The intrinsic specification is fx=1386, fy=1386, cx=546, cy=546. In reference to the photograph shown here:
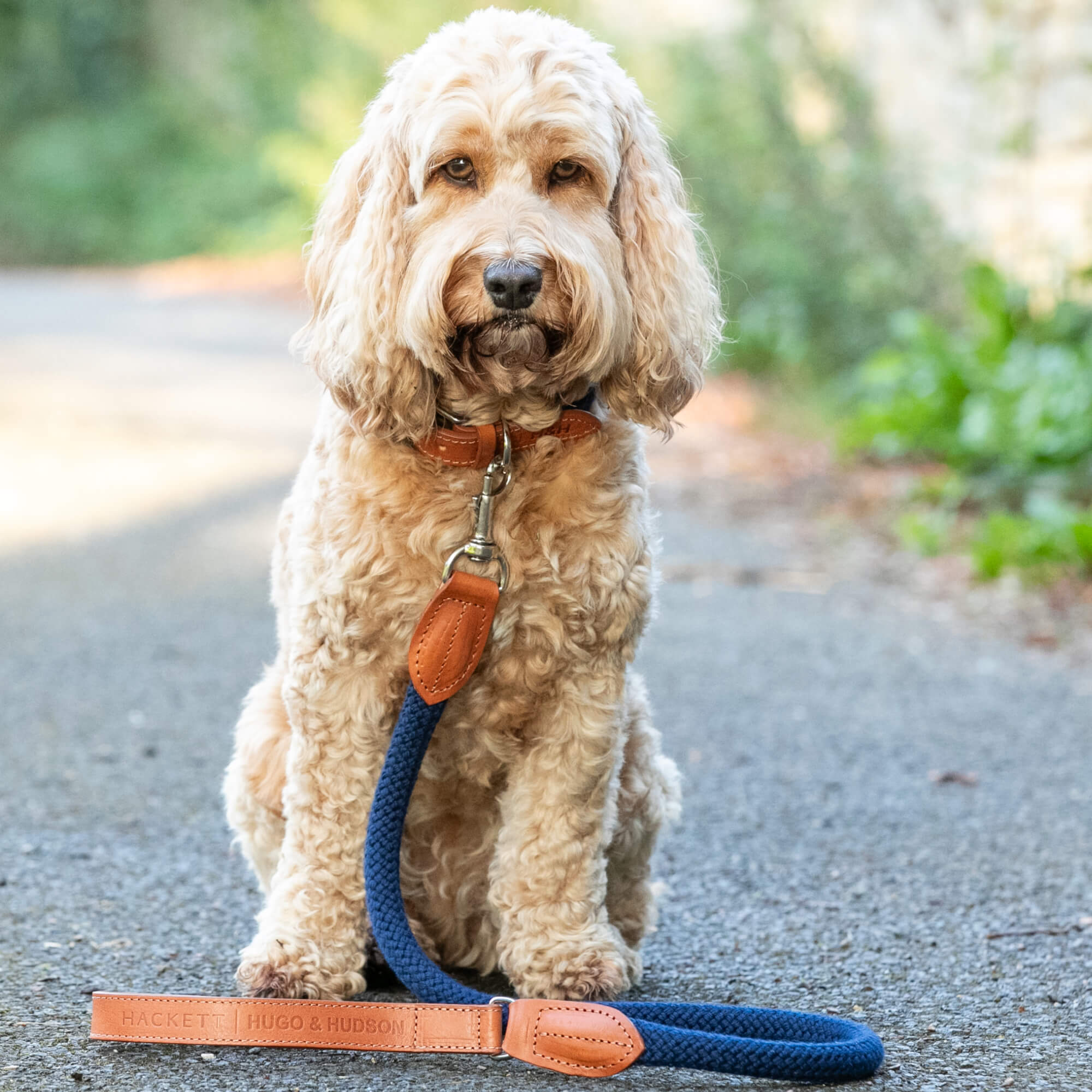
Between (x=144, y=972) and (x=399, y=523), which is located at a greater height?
(x=399, y=523)

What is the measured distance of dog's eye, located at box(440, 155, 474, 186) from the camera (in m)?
2.69

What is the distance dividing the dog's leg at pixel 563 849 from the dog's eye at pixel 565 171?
1.00m

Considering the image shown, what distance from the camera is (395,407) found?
274 centimetres

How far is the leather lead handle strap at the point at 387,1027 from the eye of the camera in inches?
99.7

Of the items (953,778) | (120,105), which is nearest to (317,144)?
(120,105)

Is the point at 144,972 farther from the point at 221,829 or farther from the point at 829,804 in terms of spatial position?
the point at 829,804

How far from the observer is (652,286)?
2.84 meters

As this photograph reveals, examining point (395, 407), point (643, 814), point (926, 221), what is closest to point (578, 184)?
point (395, 407)

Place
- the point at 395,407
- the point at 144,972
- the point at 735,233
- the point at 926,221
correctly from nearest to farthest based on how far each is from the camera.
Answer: the point at 395,407
the point at 144,972
the point at 926,221
the point at 735,233

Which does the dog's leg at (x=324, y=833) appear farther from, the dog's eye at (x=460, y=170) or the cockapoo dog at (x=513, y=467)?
the dog's eye at (x=460, y=170)

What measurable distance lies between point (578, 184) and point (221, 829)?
2154 mm

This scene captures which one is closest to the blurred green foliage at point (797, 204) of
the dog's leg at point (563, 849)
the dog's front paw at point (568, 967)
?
A: the dog's leg at point (563, 849)

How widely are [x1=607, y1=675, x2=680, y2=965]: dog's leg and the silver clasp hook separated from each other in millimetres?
512

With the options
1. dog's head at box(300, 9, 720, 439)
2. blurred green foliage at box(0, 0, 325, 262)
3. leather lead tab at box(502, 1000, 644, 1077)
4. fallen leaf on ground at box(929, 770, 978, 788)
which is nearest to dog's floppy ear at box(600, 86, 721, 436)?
dog's head at box(300, 9, 720, 439)
